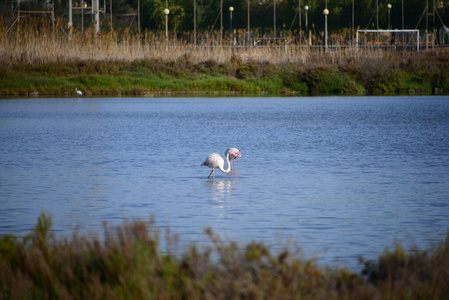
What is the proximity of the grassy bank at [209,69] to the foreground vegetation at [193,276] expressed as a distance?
34357 millimetres

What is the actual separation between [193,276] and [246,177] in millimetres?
8589

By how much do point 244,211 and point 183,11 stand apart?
76320mm

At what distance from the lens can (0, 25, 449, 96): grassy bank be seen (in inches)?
1576

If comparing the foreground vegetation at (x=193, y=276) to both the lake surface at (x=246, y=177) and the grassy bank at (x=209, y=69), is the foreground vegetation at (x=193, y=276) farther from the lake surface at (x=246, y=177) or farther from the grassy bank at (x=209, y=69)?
the grassy bank at (x=209, y=69)

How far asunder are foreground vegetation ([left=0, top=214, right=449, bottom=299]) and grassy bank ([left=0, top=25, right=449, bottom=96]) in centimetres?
3436

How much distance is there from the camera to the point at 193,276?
216 inches

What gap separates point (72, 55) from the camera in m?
40.8

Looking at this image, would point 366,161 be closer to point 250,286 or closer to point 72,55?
point 250,286

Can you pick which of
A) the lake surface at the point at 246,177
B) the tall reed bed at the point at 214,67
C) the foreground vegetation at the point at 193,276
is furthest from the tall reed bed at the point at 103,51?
the foreground vegetation at the point at 193,276

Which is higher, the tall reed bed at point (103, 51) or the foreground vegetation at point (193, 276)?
the tall reed bed at point (103, 51)

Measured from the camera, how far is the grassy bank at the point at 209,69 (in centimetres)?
4003

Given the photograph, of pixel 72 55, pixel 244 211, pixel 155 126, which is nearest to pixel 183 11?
pixel 72 55

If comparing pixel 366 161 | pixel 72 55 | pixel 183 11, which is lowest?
pixel 366 161

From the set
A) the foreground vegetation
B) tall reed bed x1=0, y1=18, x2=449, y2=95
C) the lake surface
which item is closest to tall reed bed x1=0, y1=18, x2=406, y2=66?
tall reed bed x1=0, y1=18, x2=449, y2=95
